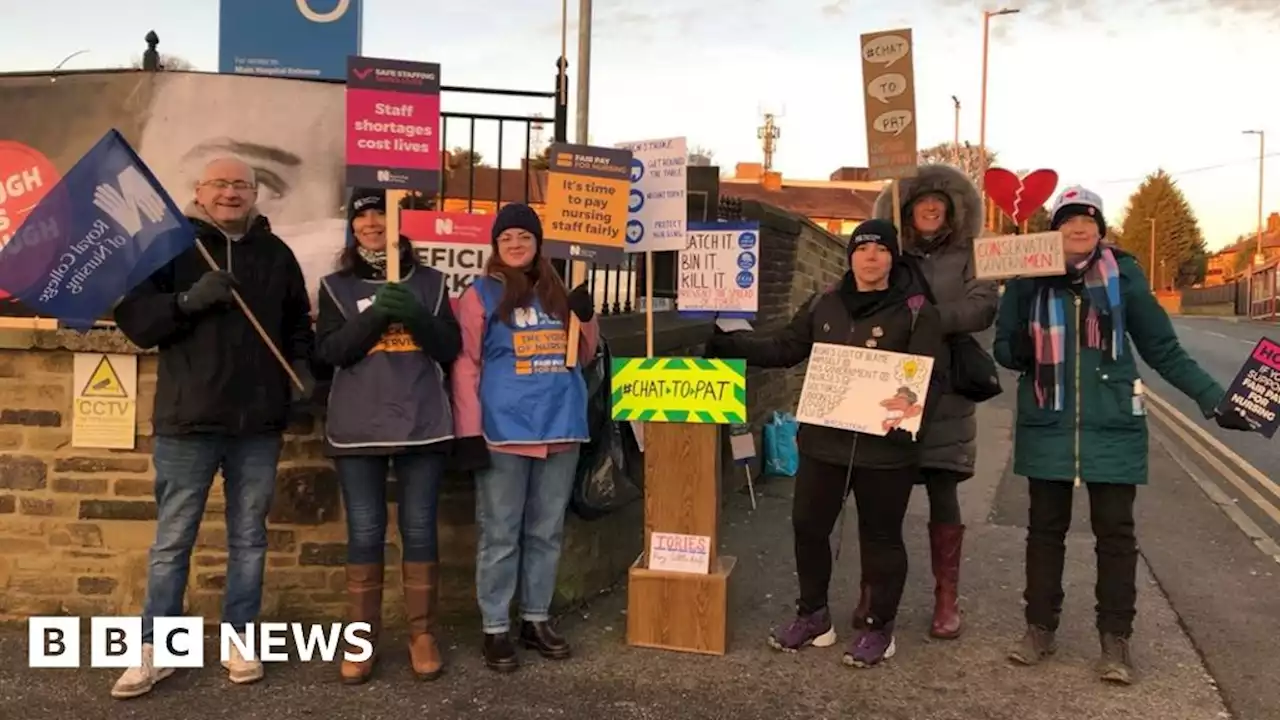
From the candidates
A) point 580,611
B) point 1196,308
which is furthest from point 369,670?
point 1196,308

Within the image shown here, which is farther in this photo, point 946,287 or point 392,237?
point 946,287

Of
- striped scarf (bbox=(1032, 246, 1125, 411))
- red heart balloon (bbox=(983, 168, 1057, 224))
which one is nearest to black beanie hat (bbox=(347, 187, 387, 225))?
striped scarf (bbox=(1032, 246, 1125, 411))

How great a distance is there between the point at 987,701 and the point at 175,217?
3615 millimetres

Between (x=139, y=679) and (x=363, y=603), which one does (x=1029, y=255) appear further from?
(x=139, y=679)

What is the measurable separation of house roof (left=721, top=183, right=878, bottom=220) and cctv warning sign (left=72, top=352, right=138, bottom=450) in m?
48.1

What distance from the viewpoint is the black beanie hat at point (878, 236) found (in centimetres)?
404

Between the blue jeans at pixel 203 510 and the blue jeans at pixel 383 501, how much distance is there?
1.05ft

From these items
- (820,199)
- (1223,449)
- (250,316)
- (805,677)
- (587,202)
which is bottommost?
(805,677)

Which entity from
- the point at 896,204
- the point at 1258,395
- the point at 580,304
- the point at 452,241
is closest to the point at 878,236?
the point at 896,204

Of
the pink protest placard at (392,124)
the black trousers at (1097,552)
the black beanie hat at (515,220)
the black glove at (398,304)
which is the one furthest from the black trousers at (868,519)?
the pink protest placard at (392,124)

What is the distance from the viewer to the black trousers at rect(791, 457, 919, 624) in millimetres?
4086

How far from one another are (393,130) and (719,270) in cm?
260

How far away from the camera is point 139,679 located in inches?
146

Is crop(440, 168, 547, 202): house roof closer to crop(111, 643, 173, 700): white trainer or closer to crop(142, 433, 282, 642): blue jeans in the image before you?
crop(142, 433, 282, 642): blue jeans
